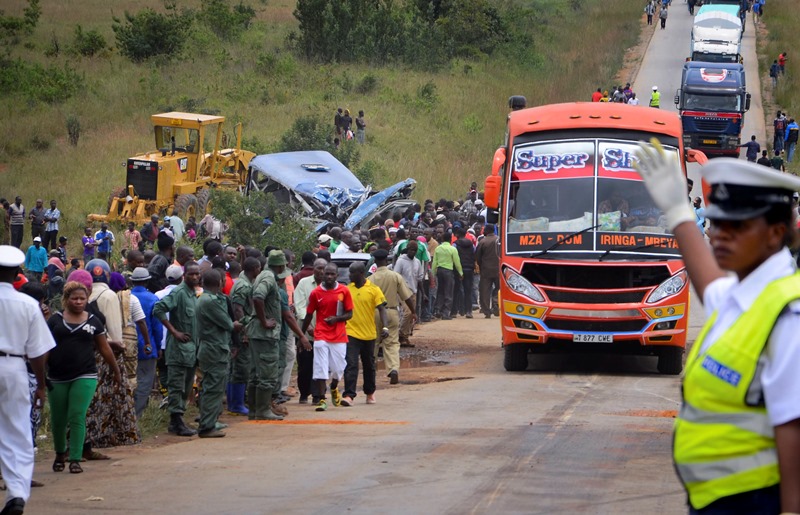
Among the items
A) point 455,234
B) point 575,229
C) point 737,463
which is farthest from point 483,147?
point 737,463

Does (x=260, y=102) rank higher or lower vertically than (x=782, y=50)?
lower

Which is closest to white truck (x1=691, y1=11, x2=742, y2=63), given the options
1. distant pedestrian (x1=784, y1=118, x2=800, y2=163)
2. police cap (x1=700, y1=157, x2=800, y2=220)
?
distant pedestrian (x1=784, y1=118, x2=800, y2=163)

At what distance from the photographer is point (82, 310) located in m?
9.20

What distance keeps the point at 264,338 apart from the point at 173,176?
2184 centimetres

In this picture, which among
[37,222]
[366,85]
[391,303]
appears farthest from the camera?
[366,85]

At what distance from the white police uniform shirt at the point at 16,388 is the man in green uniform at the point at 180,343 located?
368 centimetres

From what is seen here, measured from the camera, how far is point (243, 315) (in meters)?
12.0

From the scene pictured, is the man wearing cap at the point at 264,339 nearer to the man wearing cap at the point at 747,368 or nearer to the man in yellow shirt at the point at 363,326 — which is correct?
the man in yellow shirt at the point at 363,326

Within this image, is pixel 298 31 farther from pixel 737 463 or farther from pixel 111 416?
pixel 737 463

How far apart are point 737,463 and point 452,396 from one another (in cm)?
1018

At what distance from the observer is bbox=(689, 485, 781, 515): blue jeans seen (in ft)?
11.0

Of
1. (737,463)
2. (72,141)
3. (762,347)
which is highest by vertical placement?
(72,141)

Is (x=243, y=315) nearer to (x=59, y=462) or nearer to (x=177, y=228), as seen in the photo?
(x=59, y=462)

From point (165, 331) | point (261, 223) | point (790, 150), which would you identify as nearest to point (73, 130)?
point (261, 223)
